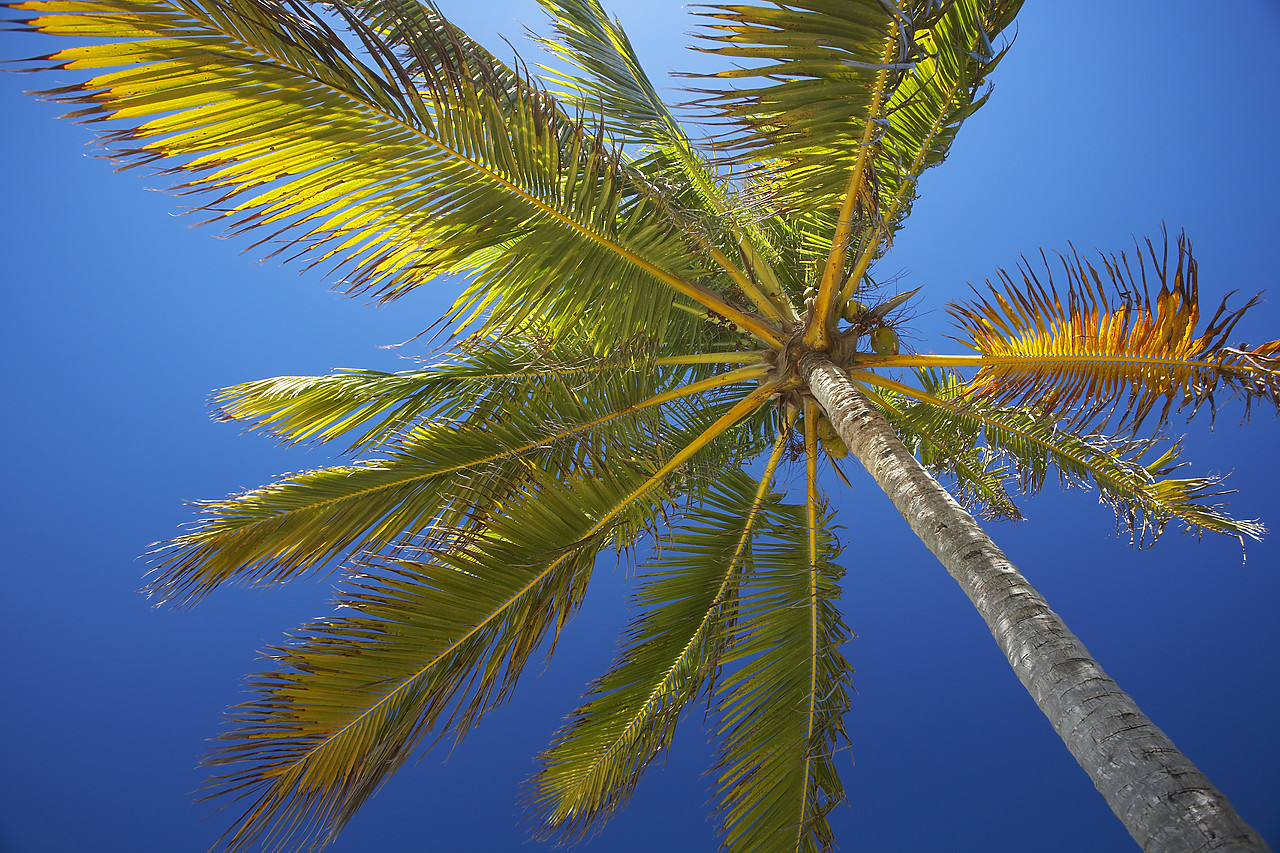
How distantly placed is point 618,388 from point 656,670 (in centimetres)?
152

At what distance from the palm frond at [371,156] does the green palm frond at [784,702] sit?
159cm

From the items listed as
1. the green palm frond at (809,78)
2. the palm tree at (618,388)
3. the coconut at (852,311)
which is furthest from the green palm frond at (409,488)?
the green palm frond at (809,78)

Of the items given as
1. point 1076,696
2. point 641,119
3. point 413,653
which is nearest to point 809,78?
point 641,119

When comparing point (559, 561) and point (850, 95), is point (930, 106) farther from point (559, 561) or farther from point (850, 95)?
point (559, 561)

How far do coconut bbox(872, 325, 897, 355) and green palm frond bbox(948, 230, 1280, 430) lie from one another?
38cm

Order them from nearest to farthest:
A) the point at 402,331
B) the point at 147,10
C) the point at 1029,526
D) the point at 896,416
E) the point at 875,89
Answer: the point at 147,10, the point at 875,89, the point at 896,416, the point at 1029,526, the point at 402,331

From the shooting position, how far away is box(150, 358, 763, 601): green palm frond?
3.47 meters

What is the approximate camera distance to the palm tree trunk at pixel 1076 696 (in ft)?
4.82

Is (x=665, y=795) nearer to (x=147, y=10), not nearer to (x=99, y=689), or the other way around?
(x=99, y=689)

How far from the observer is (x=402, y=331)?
12469 mm

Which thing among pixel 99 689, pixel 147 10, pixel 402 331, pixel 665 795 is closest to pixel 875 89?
pixel 147 10

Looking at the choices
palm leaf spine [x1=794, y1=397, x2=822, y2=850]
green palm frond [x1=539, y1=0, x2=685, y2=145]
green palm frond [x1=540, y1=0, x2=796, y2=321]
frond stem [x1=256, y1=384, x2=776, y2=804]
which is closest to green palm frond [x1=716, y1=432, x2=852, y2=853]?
palm leaf spine [x1=794, y1=397, x2=822, y2=850]

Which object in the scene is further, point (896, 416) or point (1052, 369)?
point (896, 416)

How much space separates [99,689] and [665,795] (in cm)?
792
